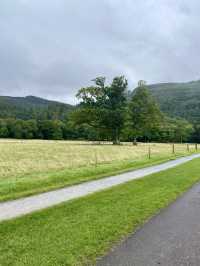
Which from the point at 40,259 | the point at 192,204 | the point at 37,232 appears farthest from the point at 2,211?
the point at 192,204

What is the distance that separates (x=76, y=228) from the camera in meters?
6.68

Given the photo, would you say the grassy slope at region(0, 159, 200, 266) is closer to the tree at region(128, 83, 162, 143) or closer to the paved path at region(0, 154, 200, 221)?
the paved path at region(0, 154, 200, 221)

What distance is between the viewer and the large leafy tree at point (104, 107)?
5944cm

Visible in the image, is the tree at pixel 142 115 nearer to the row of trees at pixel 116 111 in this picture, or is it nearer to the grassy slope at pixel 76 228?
the row of trees at pixel 116 111

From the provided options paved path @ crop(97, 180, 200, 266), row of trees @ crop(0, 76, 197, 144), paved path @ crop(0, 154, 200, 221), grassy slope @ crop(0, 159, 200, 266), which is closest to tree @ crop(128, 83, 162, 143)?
row of trees @ crop(0, 76, 197, 144)

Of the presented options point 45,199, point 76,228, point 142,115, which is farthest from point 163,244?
point 142,115

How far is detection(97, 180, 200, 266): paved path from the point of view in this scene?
4.93m

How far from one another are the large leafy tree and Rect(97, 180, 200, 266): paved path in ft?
168

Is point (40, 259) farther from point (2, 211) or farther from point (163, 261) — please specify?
point (2, 211)

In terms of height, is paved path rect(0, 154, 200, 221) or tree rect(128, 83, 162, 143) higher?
tree rect(128, 83, 162, 143)

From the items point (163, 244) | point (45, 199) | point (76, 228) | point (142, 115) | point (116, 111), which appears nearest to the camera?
point (163, 244)

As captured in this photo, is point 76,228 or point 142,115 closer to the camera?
point 76,228

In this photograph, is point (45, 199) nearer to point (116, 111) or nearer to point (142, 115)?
point (116, 111)

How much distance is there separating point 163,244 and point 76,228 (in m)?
1.92
